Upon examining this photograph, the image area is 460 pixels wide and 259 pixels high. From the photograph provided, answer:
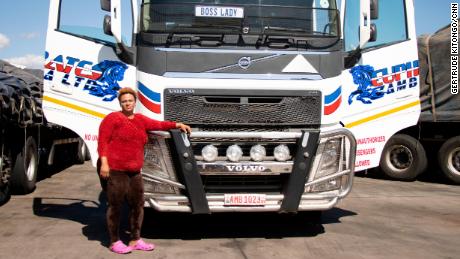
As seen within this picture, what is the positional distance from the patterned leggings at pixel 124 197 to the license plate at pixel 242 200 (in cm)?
88

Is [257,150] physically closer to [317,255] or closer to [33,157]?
[317,255]

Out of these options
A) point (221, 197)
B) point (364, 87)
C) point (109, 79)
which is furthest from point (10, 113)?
point (364, 87)

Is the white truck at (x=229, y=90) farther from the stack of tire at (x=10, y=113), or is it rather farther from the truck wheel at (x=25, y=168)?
the truck wheel at (x=25, y=168)

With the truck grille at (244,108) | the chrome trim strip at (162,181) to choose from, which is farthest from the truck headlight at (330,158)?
the chrome trim strip at (162,181)

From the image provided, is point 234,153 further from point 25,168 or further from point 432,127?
point 432,127

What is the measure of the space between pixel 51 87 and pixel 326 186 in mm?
3274

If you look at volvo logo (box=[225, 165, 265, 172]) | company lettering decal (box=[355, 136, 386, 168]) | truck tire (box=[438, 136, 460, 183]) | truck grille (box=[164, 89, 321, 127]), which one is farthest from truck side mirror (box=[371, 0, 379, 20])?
truck tire (box=[438, 136, 460, 183])

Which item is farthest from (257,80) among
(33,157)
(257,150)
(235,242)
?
(33,157)

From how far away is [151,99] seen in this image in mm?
6031

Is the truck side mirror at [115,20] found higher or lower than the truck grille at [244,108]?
higher

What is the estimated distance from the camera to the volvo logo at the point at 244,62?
239 inches

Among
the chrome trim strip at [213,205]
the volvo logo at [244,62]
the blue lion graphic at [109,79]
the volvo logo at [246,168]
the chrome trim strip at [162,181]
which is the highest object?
the volvo logo at [244,62]

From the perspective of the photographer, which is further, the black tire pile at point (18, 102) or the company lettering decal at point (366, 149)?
the black tire pile at point (18, 102)

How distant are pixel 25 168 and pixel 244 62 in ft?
16.5
